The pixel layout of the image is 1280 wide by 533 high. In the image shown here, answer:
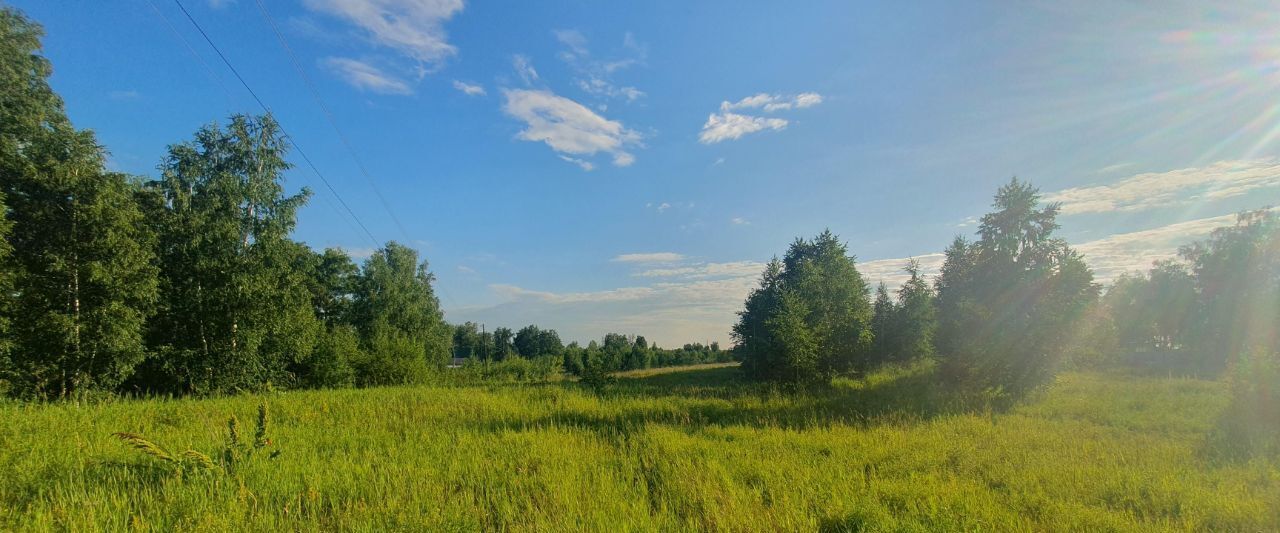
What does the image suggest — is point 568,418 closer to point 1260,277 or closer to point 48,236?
point 48,236

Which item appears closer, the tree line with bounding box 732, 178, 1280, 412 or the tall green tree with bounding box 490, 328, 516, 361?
the tree line with bounding box 732, 178, 1280, 412

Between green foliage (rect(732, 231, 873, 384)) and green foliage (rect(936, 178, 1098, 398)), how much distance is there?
478 centimetres

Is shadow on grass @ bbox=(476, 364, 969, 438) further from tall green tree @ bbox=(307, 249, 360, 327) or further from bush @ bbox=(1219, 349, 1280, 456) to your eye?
tall green tree @ bbox=(307, 249, 360, 327)

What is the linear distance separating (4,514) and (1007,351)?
1995 cm

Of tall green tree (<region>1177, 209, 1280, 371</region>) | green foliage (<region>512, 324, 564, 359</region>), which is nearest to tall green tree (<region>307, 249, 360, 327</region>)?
tall green tree (<region>1177, 209, 1280, 371</region>)

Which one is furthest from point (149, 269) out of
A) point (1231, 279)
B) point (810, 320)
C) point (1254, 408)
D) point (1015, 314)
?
point (1231, 279)

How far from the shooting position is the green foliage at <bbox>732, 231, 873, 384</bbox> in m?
19.1

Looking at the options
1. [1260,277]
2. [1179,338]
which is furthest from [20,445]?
[1179,338]

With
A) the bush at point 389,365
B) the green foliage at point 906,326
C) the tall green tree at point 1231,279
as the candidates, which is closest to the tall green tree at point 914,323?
the green foliage at point 906,326

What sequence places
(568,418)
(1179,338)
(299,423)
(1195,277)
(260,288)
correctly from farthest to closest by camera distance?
(1179,338) < (1195,277) < (260,288) < (568,418) < (299,423)

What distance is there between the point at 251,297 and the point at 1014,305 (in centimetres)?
2951

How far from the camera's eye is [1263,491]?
605 cm

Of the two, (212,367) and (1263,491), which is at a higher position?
(212,367)

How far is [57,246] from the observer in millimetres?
14875
